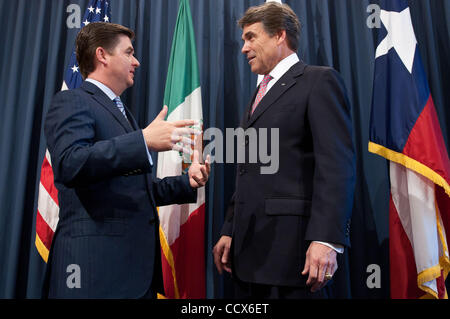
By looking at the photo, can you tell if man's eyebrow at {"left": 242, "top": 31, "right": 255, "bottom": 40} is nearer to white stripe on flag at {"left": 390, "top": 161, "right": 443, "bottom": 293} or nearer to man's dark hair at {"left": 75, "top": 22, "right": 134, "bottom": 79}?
man's dark hair at {"left": 75, "top": 22, "right": 134, "bottom": 79}

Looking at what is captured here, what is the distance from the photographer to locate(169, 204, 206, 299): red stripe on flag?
2.42m

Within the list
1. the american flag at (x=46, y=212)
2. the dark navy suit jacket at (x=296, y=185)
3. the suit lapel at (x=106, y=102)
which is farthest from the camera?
the american flag at (x=46, y=212)

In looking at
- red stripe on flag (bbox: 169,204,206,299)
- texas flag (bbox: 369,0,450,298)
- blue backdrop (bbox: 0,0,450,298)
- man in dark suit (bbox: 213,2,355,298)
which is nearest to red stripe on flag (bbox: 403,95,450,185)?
texas flag (bbox: 369,0,450,298)

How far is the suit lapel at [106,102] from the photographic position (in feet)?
4.97

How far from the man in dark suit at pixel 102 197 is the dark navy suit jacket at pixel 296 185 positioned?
0.30m

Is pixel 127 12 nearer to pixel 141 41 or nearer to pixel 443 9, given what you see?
pixel 141 41

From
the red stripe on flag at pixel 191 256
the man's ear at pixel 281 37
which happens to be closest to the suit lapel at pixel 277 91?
the man's ear at pixel 281 37

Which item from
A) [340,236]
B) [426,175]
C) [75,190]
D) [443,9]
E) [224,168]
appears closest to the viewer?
[340,236]

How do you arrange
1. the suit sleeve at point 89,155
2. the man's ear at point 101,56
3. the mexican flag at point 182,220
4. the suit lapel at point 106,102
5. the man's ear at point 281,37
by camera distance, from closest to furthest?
1. the suit sleeve at point 89,155
2. the suit lapel at point 106,102
3. the man's ear at point 101,56
4. the man's ear at point 281,37
5. the mexican flag at point 182,220

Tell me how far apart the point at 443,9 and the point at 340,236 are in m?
2.67

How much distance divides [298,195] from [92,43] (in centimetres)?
120

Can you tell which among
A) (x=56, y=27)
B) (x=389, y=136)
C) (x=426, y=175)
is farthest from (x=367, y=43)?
(x=56, y=27)

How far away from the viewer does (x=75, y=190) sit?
4.60 ft

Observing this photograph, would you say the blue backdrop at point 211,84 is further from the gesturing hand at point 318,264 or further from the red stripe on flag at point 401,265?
the gesturing hand at point 318,264
